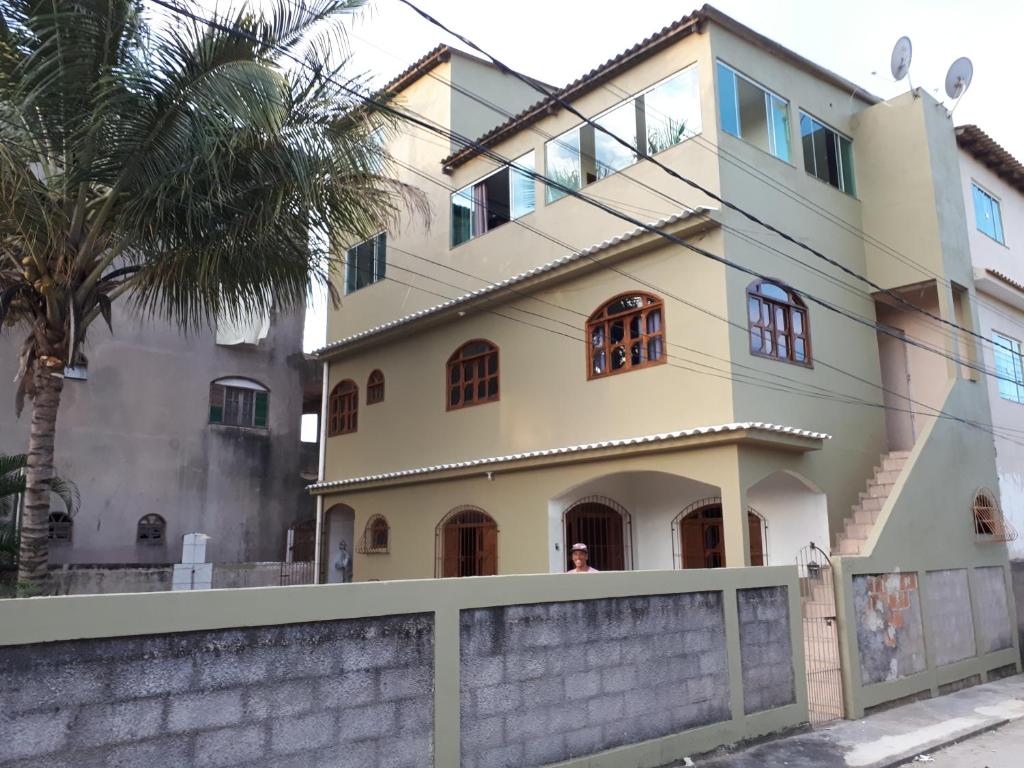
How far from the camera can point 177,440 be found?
18.1 metres

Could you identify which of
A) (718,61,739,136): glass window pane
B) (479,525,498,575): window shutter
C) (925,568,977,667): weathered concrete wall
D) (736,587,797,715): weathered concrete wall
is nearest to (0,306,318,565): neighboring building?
(479,525,498,575): window shutter

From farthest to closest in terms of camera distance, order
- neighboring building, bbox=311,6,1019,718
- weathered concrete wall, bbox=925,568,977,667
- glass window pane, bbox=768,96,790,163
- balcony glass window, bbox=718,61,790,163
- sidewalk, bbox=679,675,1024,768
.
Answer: glass window pane, bbox=768,96,790,163 → balcony glass window, bbox=718,61,790,163 → neighboring building, bbox=311,6,1019,718 → weathered concrete wall, bbox=925,568,977,667 → sidewalk, bbox=679,675,1024,768

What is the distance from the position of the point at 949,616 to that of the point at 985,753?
361cm

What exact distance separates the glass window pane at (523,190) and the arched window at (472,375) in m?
2.39

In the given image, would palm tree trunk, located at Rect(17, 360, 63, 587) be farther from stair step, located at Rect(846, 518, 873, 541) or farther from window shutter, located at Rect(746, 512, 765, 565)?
stair step, located at Rect(846, 518, 873, 541)

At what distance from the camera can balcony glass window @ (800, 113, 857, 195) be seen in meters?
13.5

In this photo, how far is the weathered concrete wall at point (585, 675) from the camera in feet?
19.4

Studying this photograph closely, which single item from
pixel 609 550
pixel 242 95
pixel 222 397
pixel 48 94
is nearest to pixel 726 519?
pixel 609 550

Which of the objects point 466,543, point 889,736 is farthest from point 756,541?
point 466,543

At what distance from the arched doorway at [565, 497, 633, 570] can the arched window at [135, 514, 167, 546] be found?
29.7 ft

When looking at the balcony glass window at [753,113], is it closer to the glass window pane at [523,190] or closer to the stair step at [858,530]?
the glass window pane at [523,190]

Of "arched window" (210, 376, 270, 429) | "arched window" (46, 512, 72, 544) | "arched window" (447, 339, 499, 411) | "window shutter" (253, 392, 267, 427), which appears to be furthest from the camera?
"window shutter" (253, 392, 267, 427)

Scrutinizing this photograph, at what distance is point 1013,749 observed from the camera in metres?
8.41

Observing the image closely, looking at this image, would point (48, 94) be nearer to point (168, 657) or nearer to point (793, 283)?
point (168, 657)
